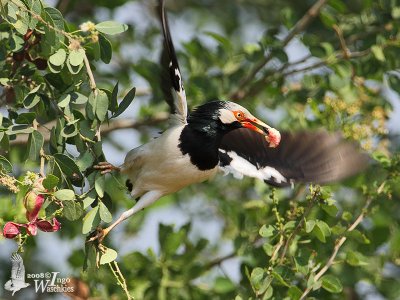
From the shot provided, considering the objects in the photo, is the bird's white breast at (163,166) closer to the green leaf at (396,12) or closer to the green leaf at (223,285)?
the green leaf at (223,285)

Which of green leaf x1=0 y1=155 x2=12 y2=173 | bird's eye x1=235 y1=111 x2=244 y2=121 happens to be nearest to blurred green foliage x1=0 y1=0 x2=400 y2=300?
green leaf x1=0 y1=155 x2=12 y2=173

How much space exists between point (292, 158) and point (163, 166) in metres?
0.72

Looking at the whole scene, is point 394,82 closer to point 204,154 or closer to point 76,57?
point 204,154

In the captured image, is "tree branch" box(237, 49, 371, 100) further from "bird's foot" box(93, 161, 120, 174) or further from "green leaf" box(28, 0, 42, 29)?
"green leaf" box(28, 0, 42, 29)

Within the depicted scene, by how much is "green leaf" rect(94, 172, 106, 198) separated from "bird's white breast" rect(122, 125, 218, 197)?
50cm

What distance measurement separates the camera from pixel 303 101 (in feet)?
14.1

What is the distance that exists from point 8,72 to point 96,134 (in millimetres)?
408

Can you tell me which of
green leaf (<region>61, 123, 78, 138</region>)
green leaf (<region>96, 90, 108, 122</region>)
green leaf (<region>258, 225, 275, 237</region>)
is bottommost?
green leaf (<region>258, 225, 275, 237</region>)

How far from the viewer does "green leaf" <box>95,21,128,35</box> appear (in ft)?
9.26

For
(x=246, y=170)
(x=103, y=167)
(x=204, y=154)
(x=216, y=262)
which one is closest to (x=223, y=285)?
(x=216, y=262)

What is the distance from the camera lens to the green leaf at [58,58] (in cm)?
270

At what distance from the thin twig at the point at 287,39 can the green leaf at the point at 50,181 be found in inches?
75.6

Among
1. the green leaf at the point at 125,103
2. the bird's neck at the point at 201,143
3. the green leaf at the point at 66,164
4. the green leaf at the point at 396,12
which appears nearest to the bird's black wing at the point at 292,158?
the bird's neck at the point at 201,143

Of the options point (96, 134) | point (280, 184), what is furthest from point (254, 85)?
point (96, 134)
